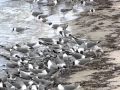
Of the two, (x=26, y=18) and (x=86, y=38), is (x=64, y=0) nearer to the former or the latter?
(x=26, y=18)

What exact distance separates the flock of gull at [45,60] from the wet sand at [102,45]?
0.83 ft

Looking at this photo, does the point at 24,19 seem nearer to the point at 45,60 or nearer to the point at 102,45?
the point at 102,45

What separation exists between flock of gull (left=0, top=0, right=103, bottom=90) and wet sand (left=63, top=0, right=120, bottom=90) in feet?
0.83

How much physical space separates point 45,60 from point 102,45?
5.50 ft

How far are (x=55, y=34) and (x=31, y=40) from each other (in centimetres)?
73

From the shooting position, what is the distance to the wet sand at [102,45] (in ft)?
27.0

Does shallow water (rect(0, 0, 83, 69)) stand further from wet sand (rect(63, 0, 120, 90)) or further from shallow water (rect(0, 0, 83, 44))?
wet sand (rect(63, 0, 120, 90))

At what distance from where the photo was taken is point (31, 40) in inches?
460

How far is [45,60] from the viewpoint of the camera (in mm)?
9305

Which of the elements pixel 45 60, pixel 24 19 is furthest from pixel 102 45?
pixel 24 19

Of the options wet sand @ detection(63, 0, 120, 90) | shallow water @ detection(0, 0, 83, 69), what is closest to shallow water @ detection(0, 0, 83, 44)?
shallow water @ detection(0, 0, 83, 69)

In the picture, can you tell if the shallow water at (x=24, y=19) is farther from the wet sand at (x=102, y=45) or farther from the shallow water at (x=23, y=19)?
the wet sand at (x=102, y=45)

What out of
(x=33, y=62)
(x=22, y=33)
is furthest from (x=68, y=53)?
(x=22, y=33)

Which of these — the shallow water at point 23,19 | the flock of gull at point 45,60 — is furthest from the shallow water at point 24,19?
the flock of gull at point 45,60
